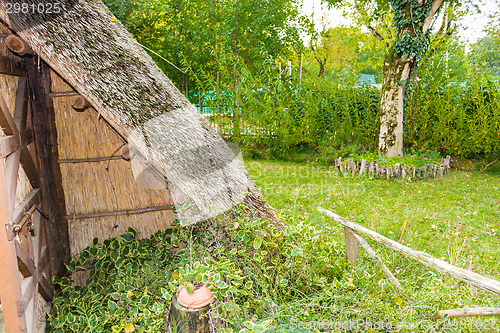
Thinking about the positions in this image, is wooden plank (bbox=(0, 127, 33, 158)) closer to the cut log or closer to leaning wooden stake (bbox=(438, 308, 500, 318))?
the cut log

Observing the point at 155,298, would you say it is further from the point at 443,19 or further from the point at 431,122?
the point at 443,19

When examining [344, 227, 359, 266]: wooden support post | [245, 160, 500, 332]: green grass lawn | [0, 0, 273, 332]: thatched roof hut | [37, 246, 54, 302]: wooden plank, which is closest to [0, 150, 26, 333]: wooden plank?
[0, 0, 273, 332]: thatched roof hut

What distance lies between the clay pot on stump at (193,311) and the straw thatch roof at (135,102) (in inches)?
23.6

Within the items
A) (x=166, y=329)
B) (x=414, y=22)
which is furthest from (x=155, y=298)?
(x=414, y=22)

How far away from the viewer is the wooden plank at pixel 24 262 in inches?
83.6

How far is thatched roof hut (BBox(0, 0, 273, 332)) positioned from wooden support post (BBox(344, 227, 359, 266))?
78cm

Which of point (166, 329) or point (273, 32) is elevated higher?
point (273, 32)

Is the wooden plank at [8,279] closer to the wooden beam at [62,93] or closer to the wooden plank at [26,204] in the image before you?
the wooden plank at [26,204]

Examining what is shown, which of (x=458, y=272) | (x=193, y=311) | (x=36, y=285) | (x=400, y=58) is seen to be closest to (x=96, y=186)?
(x=36, y=285)

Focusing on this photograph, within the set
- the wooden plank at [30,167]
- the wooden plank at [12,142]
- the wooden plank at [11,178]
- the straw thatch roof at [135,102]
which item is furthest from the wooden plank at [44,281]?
the straw thatch roof at [135,102]

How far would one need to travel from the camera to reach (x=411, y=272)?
3.30 meters

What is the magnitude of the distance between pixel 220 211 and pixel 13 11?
73.4 inches

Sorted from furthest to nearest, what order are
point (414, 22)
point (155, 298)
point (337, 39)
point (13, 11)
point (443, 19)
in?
point (337, 39) → point (443, 19) → point (414, 22) → point (155, 298) → point (13, 11)

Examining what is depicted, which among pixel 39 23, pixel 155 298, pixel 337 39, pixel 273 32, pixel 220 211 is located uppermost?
pixel 337 39
